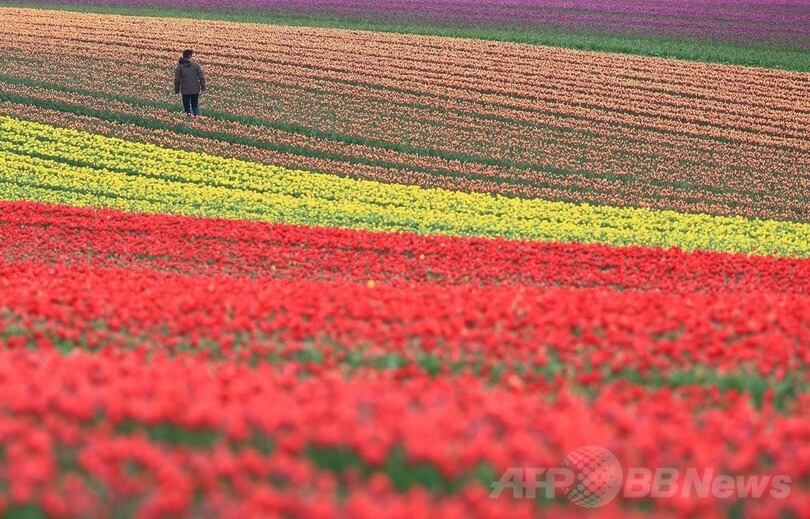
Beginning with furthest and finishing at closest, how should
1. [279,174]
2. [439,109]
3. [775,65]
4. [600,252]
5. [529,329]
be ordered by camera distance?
1. [775,65]
2. [439,109]
3. [279,174]
4. [600,252]
5. [529,329]

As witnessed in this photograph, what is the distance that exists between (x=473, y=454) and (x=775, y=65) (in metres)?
50.7

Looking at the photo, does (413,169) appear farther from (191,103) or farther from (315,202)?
(191,103)

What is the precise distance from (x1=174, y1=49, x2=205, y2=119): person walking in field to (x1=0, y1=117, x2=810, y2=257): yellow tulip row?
338 centimetres

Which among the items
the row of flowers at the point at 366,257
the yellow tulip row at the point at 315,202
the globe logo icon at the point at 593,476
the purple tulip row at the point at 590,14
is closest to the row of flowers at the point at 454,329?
the globe logo icon at the point at 593,476

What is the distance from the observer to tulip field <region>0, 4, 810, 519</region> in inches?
187

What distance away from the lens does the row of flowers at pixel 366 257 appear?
1484 centimetres

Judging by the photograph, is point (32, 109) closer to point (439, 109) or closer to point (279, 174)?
point (279, 174)

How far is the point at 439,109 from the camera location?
121 ft

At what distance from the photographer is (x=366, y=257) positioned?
16.2 metres

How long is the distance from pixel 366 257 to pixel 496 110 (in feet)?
71.9

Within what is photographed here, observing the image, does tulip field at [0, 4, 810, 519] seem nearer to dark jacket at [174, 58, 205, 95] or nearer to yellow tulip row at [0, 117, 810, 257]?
yellow tulip row at [0, 117, 810, 257]

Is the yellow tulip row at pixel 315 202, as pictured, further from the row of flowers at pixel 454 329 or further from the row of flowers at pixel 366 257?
the row of flowers at pixel 454 329

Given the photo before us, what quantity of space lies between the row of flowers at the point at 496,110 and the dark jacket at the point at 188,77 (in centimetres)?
154

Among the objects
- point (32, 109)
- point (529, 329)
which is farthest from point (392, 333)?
point (32, 109)
